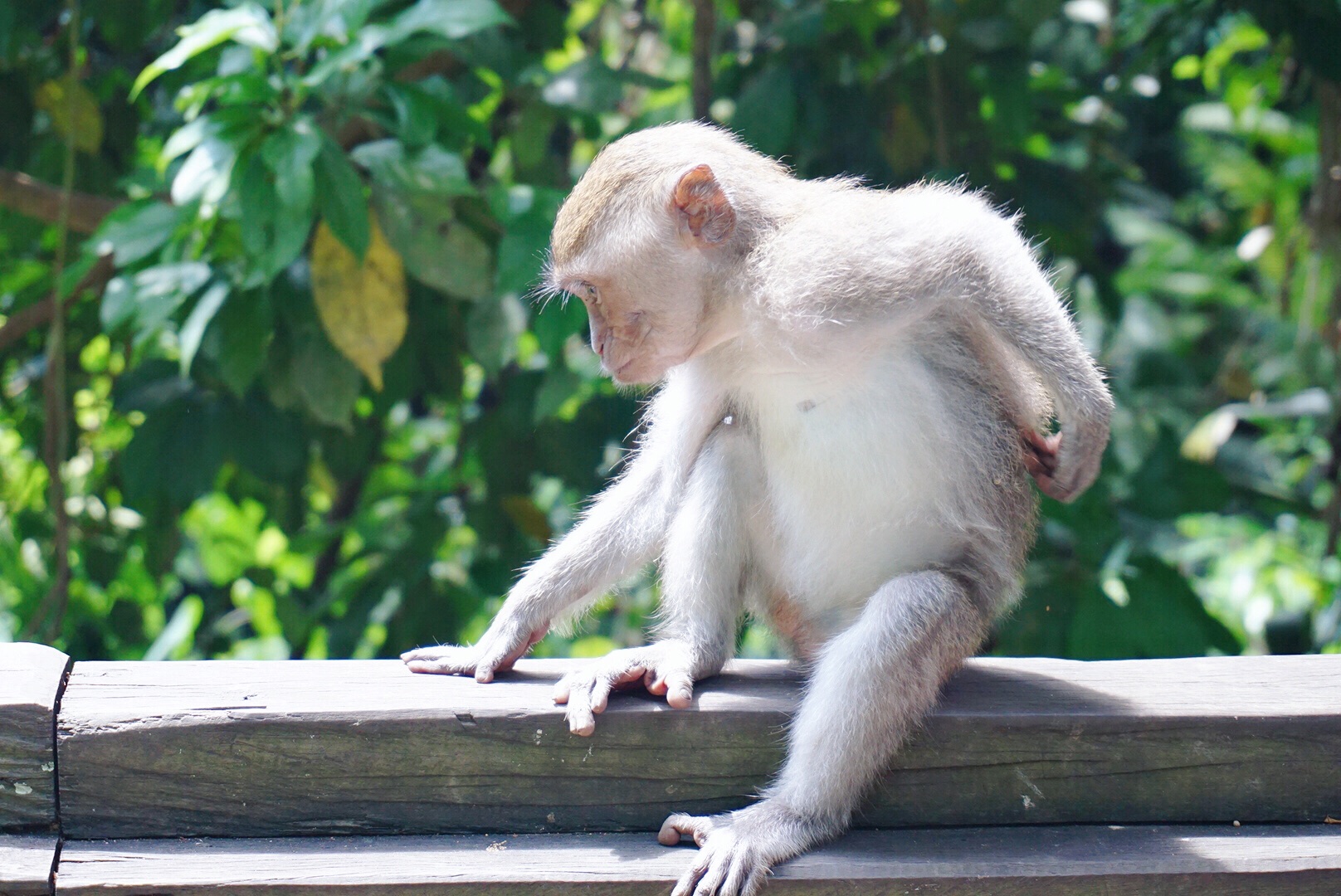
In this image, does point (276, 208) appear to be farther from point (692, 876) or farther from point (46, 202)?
point (692, 876)

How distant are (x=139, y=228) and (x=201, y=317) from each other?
316mm

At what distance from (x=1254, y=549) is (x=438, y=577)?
4.66m

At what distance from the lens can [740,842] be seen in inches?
95.2

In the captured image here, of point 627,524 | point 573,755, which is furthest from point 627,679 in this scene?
point 627,524

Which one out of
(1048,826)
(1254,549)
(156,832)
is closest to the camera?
(156,832)

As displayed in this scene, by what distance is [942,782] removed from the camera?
265 cm

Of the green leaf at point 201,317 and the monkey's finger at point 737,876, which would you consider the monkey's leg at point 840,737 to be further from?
the green leaf at point 201,317

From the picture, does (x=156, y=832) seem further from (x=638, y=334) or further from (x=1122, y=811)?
(x=1122, y=811)

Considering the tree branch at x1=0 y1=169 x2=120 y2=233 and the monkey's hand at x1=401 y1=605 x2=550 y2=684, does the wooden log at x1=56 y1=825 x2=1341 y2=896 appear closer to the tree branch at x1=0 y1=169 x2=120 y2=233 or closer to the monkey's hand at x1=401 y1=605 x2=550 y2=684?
the monkey's hand at x1=401 y1=605 x2=550 y2=684

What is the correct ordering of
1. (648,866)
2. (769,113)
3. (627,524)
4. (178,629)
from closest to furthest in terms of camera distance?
(648,866)
(627,524)
(769,113)
(178,629)

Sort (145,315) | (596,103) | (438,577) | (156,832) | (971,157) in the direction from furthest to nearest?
(438,577) → (971,157) → (596,103) → (145,315) → (156,832)

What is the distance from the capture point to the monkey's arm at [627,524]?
3.11 metres

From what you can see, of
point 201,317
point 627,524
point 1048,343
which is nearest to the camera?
point 1048,343

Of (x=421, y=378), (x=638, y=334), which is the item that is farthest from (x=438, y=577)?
(x=638, y=334)
